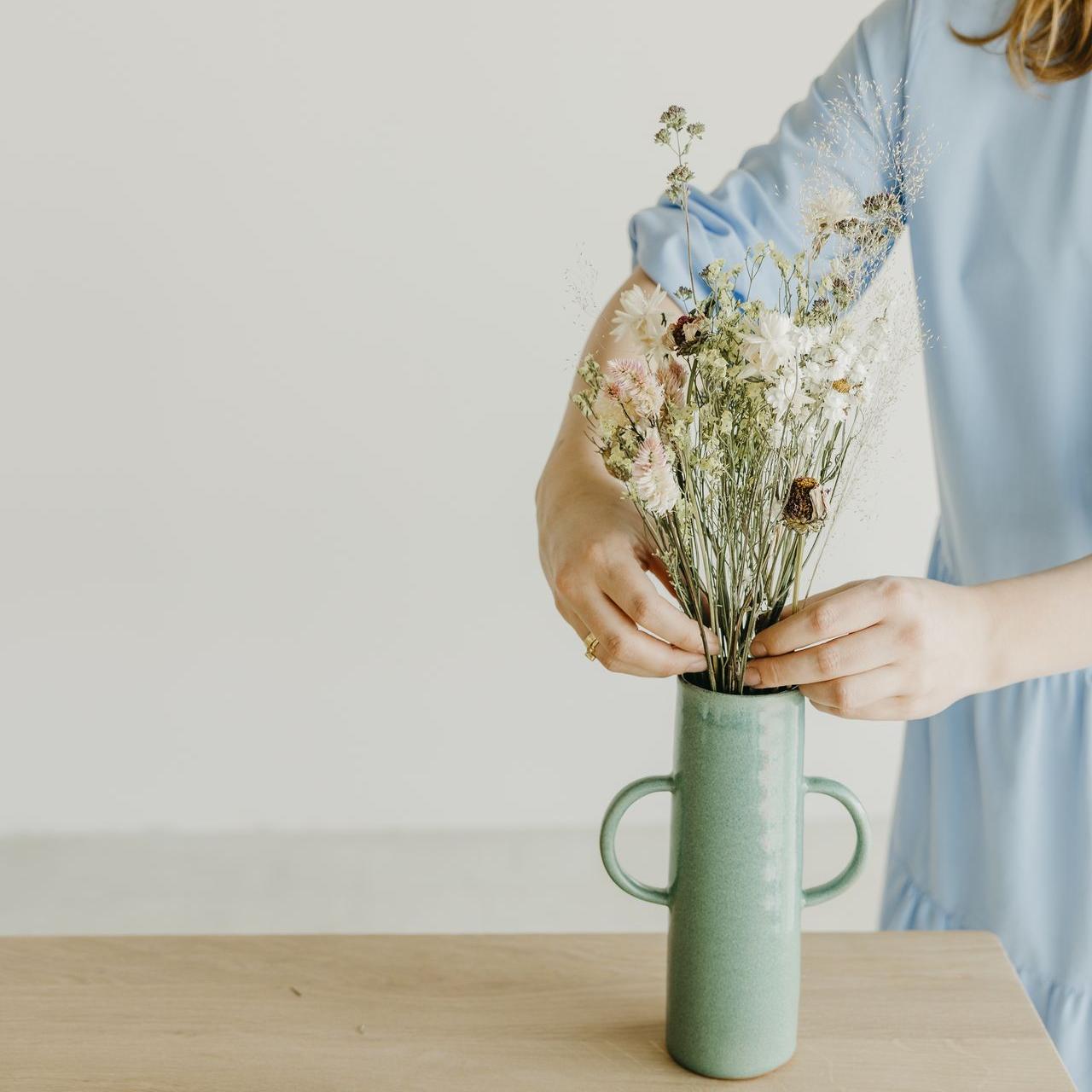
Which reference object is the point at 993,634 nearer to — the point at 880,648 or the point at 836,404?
the point at 880,648

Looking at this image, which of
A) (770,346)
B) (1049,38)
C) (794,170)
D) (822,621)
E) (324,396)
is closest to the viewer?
(770,346)

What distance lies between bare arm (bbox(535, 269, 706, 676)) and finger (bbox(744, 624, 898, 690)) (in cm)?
4

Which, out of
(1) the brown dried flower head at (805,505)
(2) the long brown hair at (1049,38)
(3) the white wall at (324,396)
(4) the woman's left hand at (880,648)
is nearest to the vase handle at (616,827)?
(4) the woman's left hand at (880,648)

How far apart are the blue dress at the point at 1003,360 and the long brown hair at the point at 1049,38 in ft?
0.05

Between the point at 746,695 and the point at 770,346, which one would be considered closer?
the point at 770,346

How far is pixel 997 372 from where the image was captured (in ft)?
3.52

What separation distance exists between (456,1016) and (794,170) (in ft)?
2.62

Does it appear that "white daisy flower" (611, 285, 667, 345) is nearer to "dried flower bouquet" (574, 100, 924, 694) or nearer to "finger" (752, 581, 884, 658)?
"dried flower bouquet" (574, 100, 924, 694)

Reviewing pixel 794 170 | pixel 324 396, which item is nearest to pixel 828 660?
pixel 794 170

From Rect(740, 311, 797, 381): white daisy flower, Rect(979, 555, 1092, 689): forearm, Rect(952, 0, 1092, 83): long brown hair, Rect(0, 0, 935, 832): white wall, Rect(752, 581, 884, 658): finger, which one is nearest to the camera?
Rect(740, 311, 797, 381): white daisy flower

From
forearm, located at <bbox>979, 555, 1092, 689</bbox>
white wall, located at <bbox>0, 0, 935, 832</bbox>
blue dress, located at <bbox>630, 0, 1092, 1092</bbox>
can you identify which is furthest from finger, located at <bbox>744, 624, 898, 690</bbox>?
white wall, located at <bbox>0, 0, 935, 832</bbox>

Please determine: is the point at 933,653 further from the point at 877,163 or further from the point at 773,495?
the point at 877,163

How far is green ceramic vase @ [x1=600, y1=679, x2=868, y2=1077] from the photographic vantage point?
763 millimetres

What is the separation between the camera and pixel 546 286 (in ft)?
8.52
